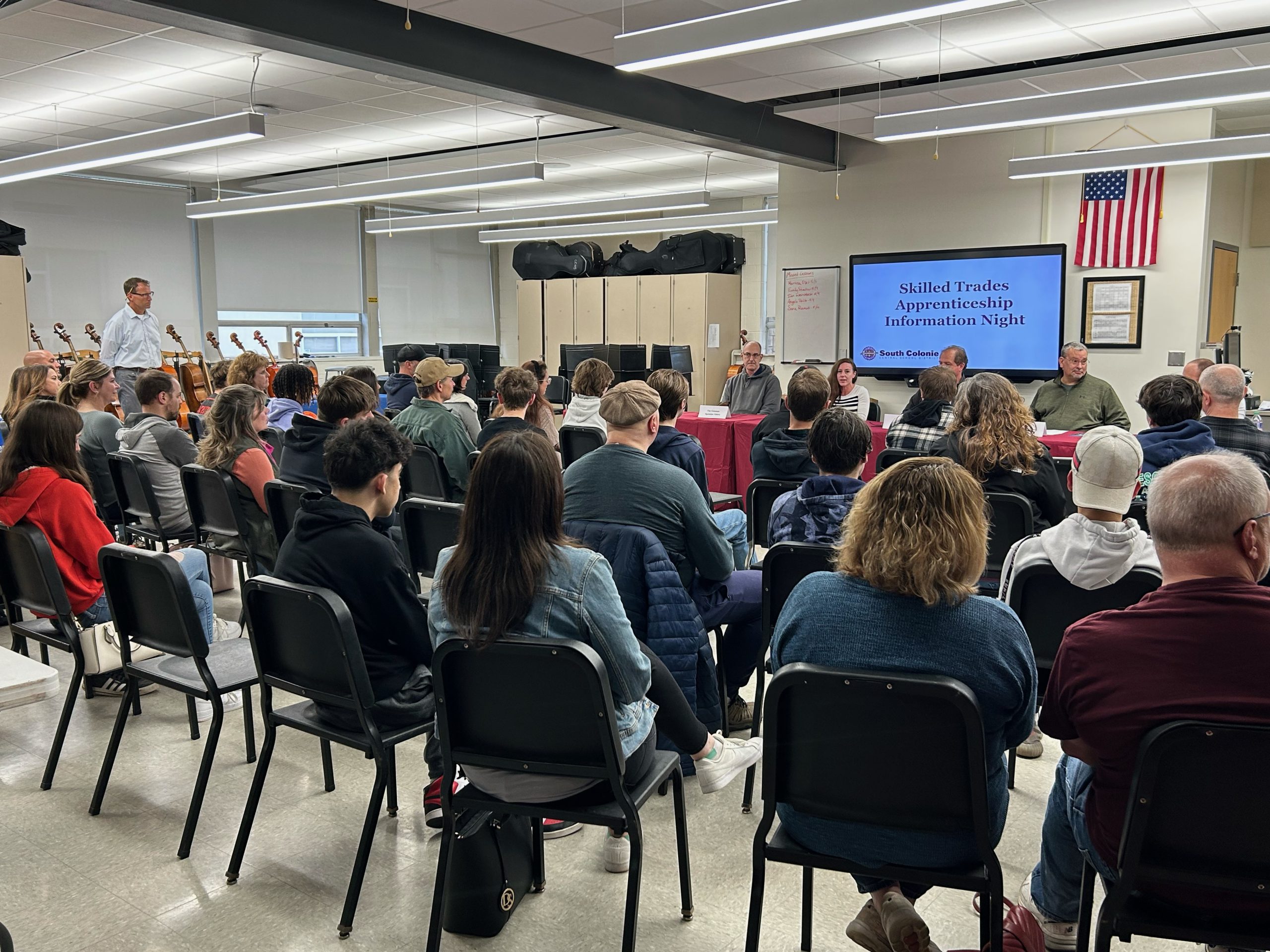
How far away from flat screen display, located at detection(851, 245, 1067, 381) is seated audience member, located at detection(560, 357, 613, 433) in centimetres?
361

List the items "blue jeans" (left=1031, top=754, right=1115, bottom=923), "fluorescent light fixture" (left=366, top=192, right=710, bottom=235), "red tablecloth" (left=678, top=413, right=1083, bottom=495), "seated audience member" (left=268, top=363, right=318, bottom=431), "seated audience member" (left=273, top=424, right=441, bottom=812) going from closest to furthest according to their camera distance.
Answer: "blue jeans" (left=1031, top=754, right=1115, bottom=923), "seated audience member" (left=273, top=424, right=441, bottom=812), "seated audience member" (left=268, top=363, right=318, bottom=431), "red tablecloth" (left=678, top=413, right=1083, bottom=495), "fluorescent light fixture" (left=366, top=192, right=710, bottom=235)

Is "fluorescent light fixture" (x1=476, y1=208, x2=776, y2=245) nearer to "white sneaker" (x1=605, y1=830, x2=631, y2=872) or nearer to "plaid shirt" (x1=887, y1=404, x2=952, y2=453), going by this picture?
"plaid shirt" (x1=887, y1=404, x2=952, y2=453)

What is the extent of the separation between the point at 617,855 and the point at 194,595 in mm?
1500

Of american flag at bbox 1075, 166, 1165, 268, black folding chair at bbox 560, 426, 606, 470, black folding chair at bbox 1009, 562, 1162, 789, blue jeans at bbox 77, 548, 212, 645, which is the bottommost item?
blue jeans at bbox 77, 548, 212, 645

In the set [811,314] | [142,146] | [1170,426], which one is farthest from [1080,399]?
[142,146]

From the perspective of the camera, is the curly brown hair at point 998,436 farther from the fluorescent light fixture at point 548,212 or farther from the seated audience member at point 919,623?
the fluorescent light fixture at point 548,212

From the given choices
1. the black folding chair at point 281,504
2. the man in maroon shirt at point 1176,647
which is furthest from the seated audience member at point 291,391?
the man in maroon shirt at point 1176,647

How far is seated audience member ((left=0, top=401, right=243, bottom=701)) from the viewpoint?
3.05 m

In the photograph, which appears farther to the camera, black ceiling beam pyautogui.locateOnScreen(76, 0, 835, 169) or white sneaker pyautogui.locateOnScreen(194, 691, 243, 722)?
black ceiling beam pyautogui.locateOnScreen(76, 0, 835, 169)

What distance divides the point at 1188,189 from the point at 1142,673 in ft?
22.5

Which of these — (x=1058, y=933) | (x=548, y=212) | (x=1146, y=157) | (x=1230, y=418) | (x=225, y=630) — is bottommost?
(x=1058, y=933)

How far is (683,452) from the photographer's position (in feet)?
12.7

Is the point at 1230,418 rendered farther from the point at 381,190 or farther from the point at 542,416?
the point at 381,190

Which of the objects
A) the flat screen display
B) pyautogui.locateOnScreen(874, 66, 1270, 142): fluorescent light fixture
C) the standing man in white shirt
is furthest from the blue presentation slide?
the standing man in white shirt
